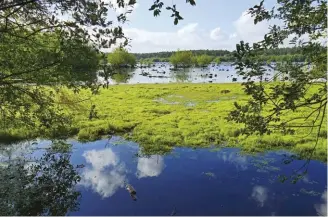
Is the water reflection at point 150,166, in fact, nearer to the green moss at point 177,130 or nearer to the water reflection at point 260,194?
the green moss at point 177,130

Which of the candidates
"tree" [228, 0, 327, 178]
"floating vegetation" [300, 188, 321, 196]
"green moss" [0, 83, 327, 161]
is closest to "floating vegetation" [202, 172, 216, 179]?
"green moss" [0, 83, 327, 161]

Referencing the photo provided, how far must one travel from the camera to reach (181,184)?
1357 centimetres

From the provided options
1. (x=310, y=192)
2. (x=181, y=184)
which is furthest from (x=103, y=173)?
(x=310, y=192)

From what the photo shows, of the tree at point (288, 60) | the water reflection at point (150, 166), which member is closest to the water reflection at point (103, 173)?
the water reflection at point (150, 166)

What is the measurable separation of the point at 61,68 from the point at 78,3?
1.76m

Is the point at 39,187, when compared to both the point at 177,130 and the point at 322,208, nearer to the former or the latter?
the point at 322,208

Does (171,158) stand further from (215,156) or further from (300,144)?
(300,144)

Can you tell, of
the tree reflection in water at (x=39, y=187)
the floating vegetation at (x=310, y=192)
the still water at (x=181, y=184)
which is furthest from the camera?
the floating vegetation at (x=310, y=192)

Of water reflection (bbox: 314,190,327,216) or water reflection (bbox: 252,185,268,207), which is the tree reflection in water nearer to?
water reflection (bbox: 252,185,268,207)

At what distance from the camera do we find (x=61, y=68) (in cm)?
738

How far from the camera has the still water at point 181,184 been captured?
451 inches

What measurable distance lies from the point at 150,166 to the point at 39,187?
18.5 feet

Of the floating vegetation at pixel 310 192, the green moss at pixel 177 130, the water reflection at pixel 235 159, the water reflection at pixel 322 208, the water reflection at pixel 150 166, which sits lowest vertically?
the water reflection at pixel 150 166

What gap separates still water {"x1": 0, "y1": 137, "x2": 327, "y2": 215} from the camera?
11.5m
